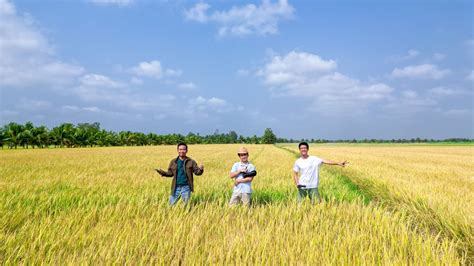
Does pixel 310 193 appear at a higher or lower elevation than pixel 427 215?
higher

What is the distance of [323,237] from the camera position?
3.75m

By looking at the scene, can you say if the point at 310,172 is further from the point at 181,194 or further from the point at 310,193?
the point at 181,194

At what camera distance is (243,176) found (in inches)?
219

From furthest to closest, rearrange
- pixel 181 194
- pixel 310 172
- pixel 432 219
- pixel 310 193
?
pixel 310 193 → pixel 310 172 → pixel 181 194 → pixel 432 219

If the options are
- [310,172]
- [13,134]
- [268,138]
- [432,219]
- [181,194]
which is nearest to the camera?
[432,219]

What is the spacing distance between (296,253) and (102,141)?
9549 centimetres

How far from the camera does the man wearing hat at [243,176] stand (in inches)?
216

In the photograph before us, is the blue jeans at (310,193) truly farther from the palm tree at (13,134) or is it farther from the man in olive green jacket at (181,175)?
the palm tree at (13,134)

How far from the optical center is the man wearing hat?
18.0ft

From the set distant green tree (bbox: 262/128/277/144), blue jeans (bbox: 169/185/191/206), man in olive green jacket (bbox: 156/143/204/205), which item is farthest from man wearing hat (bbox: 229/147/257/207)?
distant green tree (bbox: 262/128/277/144)

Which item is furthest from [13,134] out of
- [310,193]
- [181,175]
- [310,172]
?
[310,172]

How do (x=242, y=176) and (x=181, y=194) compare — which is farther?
(x=181, y=194)

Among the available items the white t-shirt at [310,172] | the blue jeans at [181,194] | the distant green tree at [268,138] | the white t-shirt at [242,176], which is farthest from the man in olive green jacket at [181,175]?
the distant green tree at [268,138]

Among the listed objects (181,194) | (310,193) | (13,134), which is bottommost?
(310,193)
